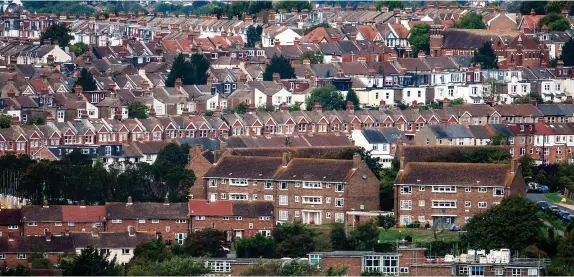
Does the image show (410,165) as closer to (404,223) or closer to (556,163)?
(404,223)

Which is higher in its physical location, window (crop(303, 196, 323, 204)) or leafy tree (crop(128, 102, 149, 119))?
leafy tree (crop(128, 102, 149, 119))

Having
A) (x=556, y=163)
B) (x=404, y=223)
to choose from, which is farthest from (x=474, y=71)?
(x=404, y=223)

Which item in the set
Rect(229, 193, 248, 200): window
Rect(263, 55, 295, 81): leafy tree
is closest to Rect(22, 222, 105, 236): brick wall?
Rect(229, 193, 248, 200): window

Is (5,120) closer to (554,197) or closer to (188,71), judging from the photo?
(188,71)

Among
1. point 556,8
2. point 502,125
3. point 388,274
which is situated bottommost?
point 388,274

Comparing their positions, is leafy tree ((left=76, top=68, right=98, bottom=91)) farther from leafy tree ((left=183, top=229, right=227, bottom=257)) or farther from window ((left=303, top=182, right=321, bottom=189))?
leafy tree ((left=183, top=229, right=227, bottom=257))

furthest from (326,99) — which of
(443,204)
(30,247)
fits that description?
(30,247)
